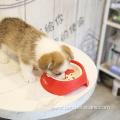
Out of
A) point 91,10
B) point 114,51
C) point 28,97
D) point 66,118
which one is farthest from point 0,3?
point 114,51

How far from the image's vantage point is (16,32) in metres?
0.93

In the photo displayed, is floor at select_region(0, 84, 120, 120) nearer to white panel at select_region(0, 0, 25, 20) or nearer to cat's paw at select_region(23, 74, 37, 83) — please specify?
cat's paw at select_region(23, 74, 37, 83)

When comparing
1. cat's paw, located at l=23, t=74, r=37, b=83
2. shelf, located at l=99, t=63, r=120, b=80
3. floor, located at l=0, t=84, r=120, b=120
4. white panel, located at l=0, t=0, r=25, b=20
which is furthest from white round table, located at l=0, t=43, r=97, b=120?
shelf, located at l=99, t=63, r=120, b=80

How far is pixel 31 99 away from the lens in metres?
0.75

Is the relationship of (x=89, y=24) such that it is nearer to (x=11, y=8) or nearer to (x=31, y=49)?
(x=11, y=8)

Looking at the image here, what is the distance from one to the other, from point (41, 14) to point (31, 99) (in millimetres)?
656

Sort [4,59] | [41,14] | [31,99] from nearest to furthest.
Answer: [31,99] < [4,59] < [41,14]

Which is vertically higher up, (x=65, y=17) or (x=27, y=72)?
(x=65, y=17)

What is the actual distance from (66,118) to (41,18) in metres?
0.83

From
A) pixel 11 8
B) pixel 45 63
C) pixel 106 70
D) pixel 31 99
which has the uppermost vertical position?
pixel 11 8

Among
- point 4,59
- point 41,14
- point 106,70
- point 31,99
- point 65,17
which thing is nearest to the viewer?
point 31,99

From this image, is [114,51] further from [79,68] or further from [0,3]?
[0,3]

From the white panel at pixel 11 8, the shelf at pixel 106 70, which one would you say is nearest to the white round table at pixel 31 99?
the white panel at pixel 11 8

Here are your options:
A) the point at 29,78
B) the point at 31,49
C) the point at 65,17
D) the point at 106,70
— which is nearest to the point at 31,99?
the point at 29,78
